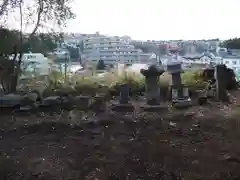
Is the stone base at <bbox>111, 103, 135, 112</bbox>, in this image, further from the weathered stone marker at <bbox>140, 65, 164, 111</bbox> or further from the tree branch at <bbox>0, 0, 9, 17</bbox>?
the tree branch at <bbox>0, 0, 9, 17</bbox>

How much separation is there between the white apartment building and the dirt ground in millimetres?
4335

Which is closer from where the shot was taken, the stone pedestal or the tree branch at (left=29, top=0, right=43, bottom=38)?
the stone pedestal

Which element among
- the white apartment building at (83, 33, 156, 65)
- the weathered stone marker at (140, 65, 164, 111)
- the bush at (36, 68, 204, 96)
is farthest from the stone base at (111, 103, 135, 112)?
the white apartment building at (83, 33, 156, 65)

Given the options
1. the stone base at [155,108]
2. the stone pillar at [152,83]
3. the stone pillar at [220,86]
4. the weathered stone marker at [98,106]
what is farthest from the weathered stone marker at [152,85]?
the stone pillar at [220,86]

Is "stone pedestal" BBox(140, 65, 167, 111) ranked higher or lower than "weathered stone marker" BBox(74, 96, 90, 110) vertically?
higher

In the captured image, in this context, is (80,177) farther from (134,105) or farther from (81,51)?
(81,51)

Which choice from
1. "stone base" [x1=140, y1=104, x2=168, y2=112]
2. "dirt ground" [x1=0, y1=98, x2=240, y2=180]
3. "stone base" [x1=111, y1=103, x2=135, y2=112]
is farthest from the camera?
"stone base" [x1=111, y1=103, x2=135, y2=112]

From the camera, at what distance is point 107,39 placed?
32.6ft

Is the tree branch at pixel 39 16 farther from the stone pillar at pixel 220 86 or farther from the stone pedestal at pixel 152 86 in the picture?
the stone pillar at pixel 220 86

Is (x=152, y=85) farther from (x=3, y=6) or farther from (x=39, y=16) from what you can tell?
(x=3, y=6)

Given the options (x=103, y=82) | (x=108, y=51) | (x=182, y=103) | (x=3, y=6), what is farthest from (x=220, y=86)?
(x=3, y=6)

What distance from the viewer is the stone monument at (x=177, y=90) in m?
6.52

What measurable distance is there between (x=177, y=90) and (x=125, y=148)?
2939 millimetres

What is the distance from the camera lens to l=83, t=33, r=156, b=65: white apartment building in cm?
992
